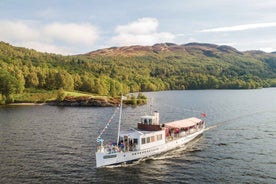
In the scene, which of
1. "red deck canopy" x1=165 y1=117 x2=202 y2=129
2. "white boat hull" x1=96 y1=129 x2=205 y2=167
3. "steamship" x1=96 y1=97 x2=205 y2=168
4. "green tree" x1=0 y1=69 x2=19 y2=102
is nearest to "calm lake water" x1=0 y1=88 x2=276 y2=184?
"white boat hull" x1=96 y1=129 x2=205 y2=167

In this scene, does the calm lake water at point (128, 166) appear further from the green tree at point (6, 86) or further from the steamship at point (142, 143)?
the green tree at point (6, 86)

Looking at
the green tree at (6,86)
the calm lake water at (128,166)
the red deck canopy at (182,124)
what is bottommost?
the calm lake water at (128,166)

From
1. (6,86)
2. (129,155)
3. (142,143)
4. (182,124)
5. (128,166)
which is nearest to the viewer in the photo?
(128,166)

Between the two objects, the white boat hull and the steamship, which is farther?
the steamship

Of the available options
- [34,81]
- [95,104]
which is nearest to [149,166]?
[95,104]

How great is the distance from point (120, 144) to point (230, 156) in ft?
77.5

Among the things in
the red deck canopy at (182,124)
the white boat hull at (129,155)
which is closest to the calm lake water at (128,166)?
the white boat hull at (129,155)

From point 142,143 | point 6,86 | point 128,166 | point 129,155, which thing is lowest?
point 128,166

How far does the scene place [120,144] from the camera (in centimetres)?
6241

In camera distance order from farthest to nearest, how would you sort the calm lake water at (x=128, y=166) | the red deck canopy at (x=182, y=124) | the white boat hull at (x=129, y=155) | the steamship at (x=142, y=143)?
1. the red deck canopy at (x=182, y=124)
2. the steamship at (x=142, y=143)
3. the white boat hull at (x=129, y=155)
4. the calm lake water at (x=128, y=166)

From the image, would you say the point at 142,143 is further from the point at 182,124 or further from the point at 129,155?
the point at 182,124

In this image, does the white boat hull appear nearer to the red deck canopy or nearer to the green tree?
the red deck canopy

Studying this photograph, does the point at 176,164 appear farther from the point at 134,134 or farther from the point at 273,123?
the point at 273,123

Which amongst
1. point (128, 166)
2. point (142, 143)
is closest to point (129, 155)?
point (128, 166)
